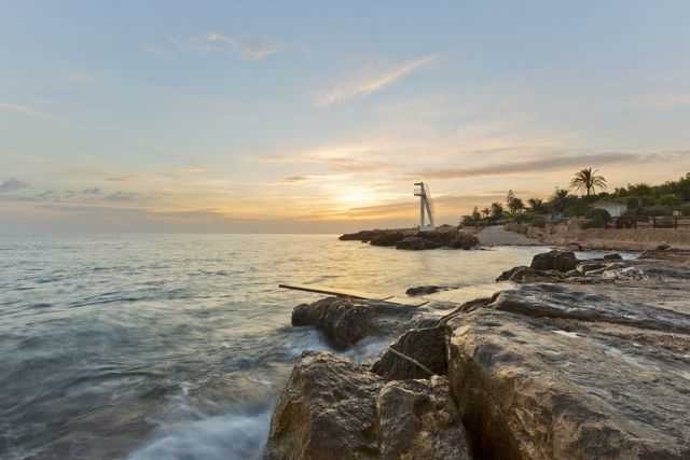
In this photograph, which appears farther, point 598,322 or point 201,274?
point 201,274

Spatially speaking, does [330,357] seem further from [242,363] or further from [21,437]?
[242,363]

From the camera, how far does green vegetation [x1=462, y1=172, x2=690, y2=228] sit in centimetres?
6372

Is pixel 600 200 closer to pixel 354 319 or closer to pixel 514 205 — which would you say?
pixel 514 205

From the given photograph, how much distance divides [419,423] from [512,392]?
78 cm

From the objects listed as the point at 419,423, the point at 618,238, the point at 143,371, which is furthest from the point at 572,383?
the point at 618,238

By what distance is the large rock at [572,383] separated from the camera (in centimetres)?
258

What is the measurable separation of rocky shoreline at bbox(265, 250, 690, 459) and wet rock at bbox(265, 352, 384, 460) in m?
0.01

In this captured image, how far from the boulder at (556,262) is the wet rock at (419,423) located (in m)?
20.0

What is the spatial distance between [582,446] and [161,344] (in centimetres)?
1107

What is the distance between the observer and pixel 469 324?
4.73 m

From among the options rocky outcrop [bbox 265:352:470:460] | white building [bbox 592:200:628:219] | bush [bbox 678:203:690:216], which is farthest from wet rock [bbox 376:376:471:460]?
white building [bbox 592:200:628:219]

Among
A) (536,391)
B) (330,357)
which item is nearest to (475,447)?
(536,391)

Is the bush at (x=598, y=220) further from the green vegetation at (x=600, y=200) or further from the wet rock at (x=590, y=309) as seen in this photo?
the wet rock at (x=590, y=309)

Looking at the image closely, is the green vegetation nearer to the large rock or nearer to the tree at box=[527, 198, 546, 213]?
the tree at box=[527, 198, 546, 213]
